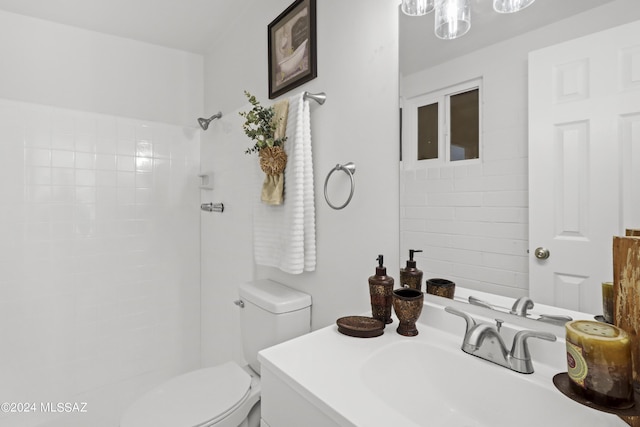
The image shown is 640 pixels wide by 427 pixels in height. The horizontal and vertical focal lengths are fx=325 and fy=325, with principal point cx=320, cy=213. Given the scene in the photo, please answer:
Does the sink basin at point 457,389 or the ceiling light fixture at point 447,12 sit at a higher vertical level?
the ceiling light fixture at point 447,12

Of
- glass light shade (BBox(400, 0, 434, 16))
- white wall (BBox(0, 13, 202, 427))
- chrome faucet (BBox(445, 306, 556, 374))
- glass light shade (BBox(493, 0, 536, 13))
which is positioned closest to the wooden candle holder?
chrome faucet (BBox(445, 306, 556, 374))

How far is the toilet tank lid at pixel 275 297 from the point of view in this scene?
1295 mm

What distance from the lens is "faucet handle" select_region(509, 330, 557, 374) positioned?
698 millimetres

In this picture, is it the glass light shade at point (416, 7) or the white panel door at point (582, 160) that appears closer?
the white panel door at point (582, 160)

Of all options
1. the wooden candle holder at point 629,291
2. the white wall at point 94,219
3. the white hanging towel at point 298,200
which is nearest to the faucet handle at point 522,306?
the wooden candle holder at point 629,291

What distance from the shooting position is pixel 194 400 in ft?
4.07

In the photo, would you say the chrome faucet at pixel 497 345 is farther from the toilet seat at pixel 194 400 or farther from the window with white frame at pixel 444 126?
the toilet seat at pixel 194 400

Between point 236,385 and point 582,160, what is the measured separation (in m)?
1.37

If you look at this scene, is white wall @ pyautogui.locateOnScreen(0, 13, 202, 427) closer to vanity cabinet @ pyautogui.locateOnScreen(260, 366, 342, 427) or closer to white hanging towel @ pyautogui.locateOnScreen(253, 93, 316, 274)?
white hanging towel @ pyautogui.locateOnScreen(253, 93, 316, 274)

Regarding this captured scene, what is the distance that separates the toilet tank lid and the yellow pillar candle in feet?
3.06

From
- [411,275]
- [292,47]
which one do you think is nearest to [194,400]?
[411,275]

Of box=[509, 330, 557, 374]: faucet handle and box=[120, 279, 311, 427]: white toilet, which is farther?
box=[120, 279, 311, 427]: white toilet

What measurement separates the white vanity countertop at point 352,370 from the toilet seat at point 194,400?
548mm

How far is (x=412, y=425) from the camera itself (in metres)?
0.56
